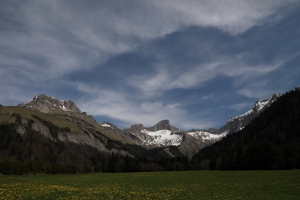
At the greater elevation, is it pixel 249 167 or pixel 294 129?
pixel 294 129

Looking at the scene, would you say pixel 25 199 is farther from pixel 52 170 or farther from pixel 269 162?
pixel 52 170

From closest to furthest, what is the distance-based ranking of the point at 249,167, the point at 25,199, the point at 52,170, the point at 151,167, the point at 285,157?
the point at 25,199, the point at 285,157, the point at 249,167, the point at 52,170, the point at 151,167

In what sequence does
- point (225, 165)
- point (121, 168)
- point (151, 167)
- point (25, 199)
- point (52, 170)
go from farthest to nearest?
point (151, 167)
point (121, 168)
point (52, 170)
point (225, 165)
point (25, 199)

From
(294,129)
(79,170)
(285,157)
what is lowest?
(79,170)

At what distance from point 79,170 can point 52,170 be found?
30207 millimetres

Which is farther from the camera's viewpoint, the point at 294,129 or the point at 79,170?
the point at 294,129

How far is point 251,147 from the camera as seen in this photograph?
342ft

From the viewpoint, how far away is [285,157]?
298ft

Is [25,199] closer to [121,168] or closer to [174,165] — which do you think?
[121,168]

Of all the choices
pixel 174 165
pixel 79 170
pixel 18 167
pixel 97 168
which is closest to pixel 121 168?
pixel 97 168

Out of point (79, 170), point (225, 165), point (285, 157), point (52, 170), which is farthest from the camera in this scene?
point (79, 170)

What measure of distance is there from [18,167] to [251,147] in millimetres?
117856

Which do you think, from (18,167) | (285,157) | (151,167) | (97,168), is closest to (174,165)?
(151,167)

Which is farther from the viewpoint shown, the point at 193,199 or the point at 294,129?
the point at 294,129
